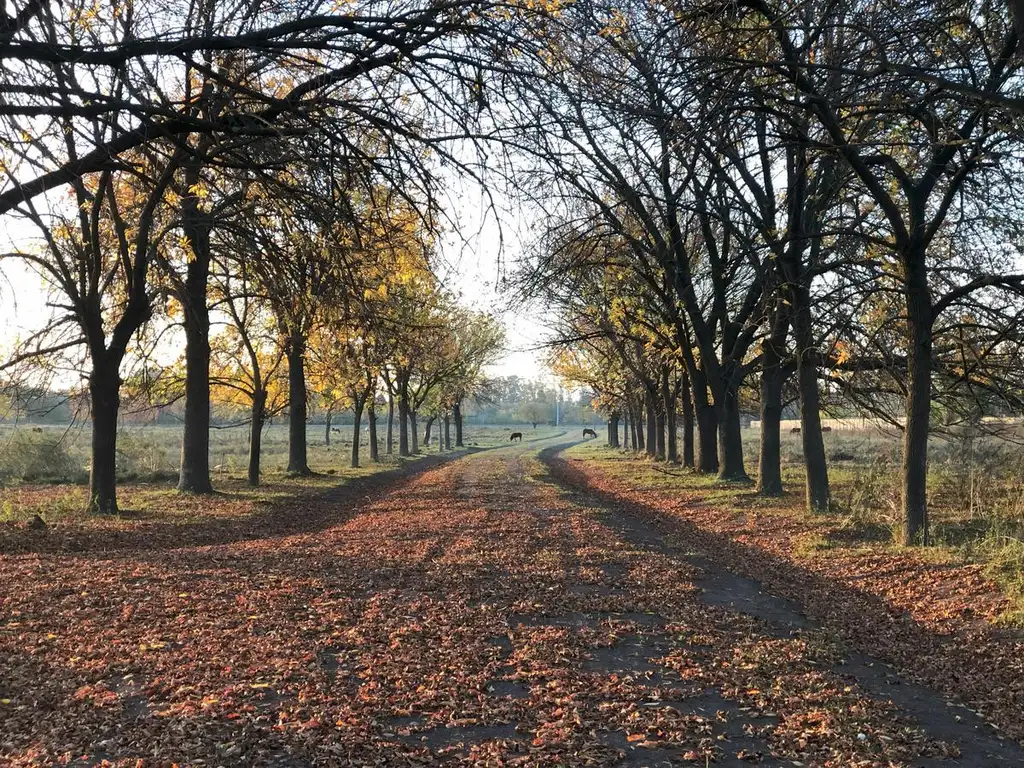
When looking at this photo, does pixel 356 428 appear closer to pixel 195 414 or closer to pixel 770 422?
pixel 195 414

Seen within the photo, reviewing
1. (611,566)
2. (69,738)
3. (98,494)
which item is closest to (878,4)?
(611,566)

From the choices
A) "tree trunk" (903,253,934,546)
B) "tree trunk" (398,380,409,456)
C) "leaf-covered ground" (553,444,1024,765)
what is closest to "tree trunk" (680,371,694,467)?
"leaf-covered ground" (553,444,1024,765)

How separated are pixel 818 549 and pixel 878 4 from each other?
664 cm

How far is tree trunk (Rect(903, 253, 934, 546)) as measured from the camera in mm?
9617

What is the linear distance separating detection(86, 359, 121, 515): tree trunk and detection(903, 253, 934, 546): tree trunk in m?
13.0

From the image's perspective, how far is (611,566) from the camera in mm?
9078

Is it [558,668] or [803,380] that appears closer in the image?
[558,668]

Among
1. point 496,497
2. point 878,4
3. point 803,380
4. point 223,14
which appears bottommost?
point 496,497

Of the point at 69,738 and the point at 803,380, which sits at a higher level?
the point at 803,380

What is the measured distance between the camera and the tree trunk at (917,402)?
9.62 meters

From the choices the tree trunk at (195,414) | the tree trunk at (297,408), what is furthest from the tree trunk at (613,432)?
the tree trunk at (195,414)

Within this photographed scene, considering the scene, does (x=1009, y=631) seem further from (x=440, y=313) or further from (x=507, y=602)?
(x=440, y=313)

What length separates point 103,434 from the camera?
1410cm

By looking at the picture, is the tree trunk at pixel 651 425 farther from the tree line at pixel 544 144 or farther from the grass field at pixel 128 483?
the tree line at pixel 544 144
